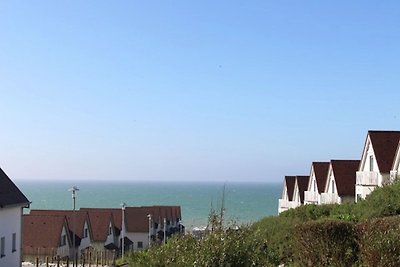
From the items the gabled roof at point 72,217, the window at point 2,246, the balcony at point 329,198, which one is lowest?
the window at point 2,246

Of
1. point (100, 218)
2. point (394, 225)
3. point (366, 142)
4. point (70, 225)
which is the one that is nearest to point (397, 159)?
point (366, 142)

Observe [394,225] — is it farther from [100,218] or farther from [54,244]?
Result: [100,218]

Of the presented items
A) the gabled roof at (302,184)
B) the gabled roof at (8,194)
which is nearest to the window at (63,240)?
the gabled roof at (8,194)

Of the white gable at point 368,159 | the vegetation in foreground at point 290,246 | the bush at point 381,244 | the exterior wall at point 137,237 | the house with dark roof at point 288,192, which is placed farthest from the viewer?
the exterior wall at point 137,237

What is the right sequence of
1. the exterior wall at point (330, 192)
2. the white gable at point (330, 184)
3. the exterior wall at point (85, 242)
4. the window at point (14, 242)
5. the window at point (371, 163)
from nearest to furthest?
the window at point (14, 242) → the window at point (371, 163) → the exterior wall at point (330, 192) → the white gable at point (330, 184) → the exterior wall at point (85, 242)

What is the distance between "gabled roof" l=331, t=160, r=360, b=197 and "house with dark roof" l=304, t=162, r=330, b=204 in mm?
1939

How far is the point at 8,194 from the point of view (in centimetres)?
3300

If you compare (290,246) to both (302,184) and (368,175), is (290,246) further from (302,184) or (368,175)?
(302,184)

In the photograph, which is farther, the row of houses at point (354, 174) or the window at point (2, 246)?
the row of houses at point (354, 174)

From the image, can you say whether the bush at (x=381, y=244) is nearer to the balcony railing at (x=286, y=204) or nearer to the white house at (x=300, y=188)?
the white house at (x=300, y=188)

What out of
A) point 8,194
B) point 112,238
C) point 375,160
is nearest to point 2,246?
point 8,194

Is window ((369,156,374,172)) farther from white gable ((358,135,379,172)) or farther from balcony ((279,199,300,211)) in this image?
balcony ((279,199,300,211))

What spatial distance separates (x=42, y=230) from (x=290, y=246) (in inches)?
1474

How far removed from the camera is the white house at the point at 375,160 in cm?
3534
